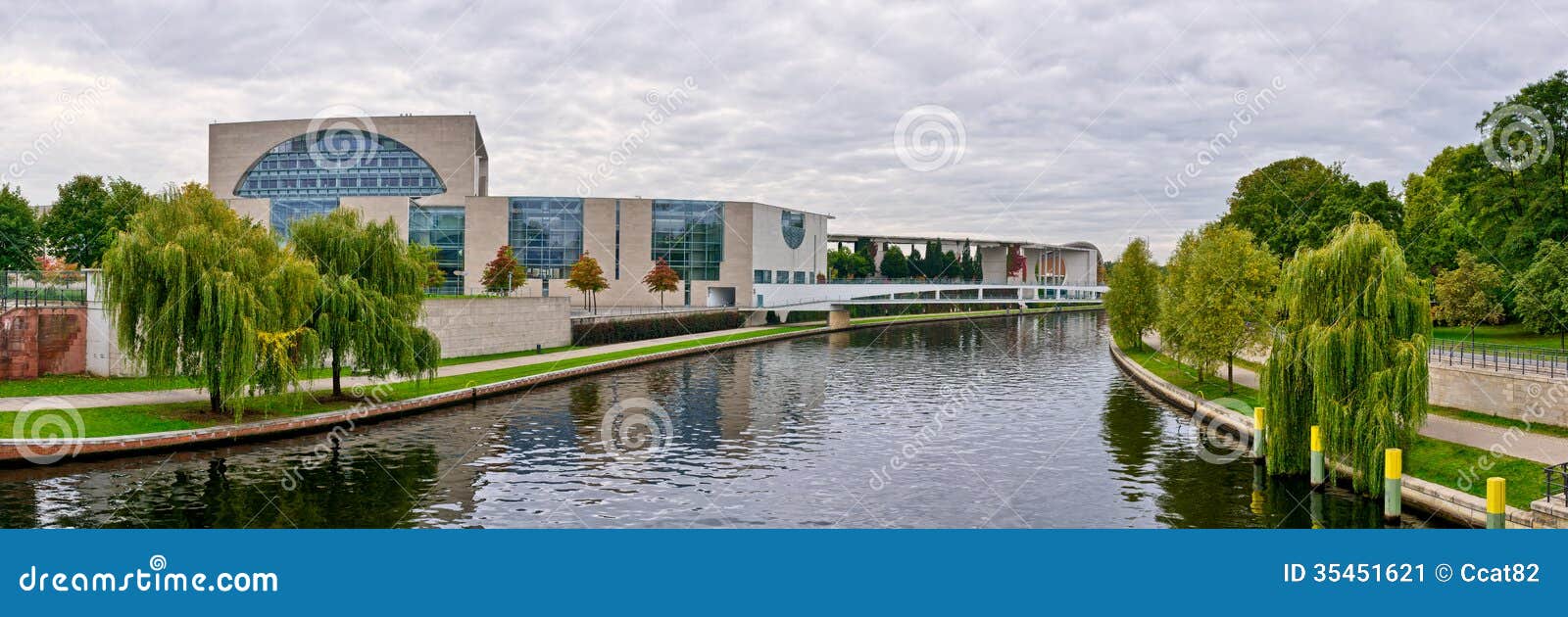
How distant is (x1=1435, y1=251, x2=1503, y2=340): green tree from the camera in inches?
1700

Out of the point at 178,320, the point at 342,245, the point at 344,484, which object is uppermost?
the point at 342,245

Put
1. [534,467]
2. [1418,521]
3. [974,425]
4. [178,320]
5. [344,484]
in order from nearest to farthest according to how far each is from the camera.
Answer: [1418,521] → [344,484] → [534,467] → [178,320] → [974,425]

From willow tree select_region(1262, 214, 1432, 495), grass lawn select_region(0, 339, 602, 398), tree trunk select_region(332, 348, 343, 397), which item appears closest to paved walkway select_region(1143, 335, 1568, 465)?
willow tree select_region(1262, 214, 1432, 495)

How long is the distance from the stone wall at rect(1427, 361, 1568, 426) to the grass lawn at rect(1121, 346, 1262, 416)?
5.21 m

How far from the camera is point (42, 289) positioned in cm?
3641

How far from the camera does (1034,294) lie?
421 ft

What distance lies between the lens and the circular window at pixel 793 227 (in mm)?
107250

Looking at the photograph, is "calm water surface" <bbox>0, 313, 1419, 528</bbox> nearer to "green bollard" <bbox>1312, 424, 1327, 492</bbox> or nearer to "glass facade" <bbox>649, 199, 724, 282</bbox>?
"green bollard" <bbox>1312, 424, 1327, 492</bbox>

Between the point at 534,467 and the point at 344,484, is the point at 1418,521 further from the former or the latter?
the point at 344,484

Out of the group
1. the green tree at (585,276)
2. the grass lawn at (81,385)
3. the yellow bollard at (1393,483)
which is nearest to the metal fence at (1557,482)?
the yellow bollard at (1393,483)

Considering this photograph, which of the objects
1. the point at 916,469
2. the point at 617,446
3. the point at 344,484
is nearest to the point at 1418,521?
the point at 916,469

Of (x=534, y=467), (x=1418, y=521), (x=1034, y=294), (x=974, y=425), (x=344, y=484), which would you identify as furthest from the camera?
(x=1034, y=294)

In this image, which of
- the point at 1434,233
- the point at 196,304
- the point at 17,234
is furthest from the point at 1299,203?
the point at 17,234

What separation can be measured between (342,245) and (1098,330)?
80.5 m
